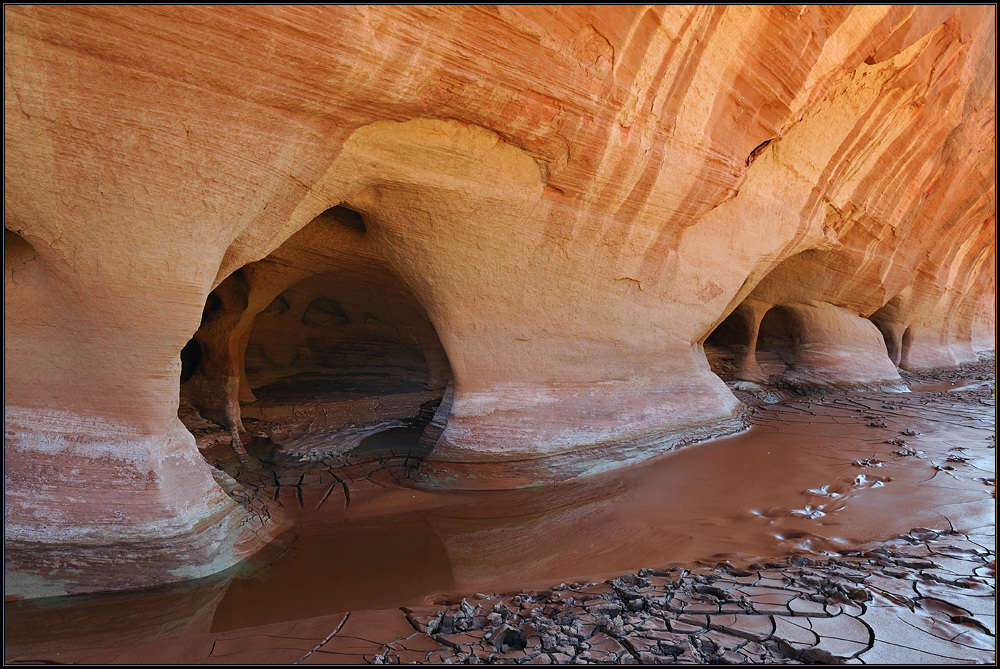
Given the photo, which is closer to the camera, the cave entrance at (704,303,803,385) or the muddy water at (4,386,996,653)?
the muddy water at (4,386,996,653)

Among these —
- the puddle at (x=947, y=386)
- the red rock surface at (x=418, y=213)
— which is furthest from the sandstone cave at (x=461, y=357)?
the puddle at (x=947, y=386)

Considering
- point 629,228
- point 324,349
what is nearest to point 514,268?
point 629,228

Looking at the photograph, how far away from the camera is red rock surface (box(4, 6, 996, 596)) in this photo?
9.89 feet

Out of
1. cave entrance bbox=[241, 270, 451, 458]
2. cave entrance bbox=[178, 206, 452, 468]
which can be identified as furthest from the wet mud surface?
cave entrance bbox=[241, 270, 451, 458]

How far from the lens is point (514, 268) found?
515 cm

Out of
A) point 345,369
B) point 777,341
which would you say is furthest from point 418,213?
point 777,341

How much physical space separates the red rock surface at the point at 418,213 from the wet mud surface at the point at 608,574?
19.3 inches

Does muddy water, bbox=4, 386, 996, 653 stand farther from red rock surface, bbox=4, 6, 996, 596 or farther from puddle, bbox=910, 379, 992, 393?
puddle, bbox=910, 379, 992, 393

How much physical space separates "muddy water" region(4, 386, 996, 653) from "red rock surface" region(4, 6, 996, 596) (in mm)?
348

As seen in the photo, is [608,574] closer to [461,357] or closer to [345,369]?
[461,357]

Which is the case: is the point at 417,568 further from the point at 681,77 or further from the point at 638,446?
the point at 681,77

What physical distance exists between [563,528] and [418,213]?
2756 millimetres

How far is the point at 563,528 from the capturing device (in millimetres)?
3844

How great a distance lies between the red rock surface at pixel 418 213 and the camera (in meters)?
3.01
